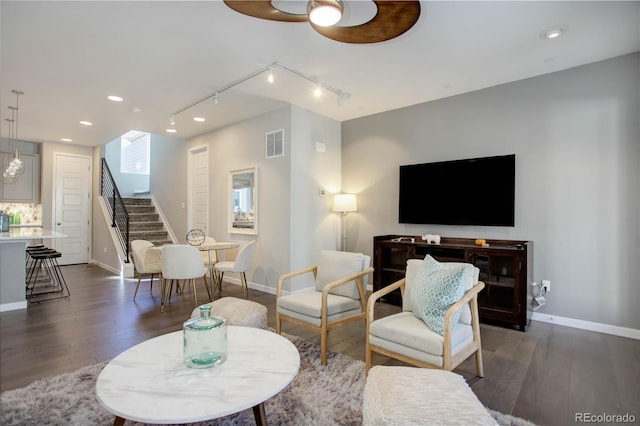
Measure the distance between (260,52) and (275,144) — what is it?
1.80 metres

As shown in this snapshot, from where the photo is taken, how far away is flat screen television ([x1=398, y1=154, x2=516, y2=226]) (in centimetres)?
388

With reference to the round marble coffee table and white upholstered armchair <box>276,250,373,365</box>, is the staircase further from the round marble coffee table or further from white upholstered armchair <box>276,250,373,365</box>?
the round marble coffee table

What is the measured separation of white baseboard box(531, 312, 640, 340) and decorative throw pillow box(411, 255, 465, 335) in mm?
2141

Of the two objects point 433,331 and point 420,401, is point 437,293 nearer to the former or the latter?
point 433,331

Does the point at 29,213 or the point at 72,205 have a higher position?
the point at 72,205

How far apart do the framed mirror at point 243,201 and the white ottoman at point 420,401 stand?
3.83m

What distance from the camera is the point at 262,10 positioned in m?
2.41

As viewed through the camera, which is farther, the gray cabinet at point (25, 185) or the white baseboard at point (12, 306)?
the gray cabinet at point (25, 185)

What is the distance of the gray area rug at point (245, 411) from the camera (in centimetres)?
186

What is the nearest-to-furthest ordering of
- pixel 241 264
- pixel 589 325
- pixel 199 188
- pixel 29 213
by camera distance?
pixel 589 325
pixel 241 264
pixel 199 188
pixel 29 213

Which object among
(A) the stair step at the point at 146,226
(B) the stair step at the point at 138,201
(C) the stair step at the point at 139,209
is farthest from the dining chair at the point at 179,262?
(B) the stair step at the point at 138,201

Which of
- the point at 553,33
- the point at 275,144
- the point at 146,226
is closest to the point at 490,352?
the point at 553,33

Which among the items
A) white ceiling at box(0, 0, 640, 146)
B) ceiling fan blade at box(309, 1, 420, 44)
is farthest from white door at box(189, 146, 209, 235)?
ceiling fan blade at box(309, 1, 420, 44)

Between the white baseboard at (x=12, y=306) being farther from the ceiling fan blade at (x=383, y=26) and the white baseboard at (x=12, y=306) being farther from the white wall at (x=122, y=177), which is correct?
the white wall at (x=122, y=177)
